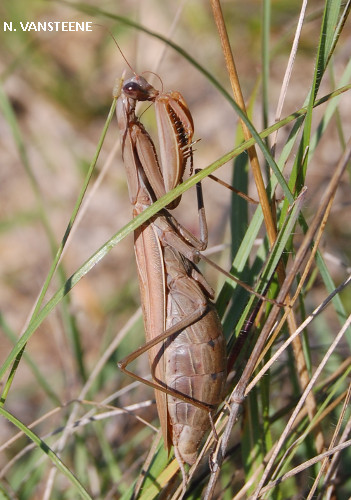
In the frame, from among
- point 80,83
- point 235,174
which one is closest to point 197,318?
point 235,174

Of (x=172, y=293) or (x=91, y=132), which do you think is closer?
(x=172, y=293)

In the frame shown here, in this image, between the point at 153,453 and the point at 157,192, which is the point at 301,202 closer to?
the point at 157,192

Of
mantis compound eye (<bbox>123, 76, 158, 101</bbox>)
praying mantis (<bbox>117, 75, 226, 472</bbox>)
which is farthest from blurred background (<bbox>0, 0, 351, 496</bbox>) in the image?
mantis compound eye (<bbox>123, 76, 158, 101</bbox>)

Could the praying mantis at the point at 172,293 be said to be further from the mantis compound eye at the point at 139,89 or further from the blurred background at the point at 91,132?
the blurred background at the point at 91,132

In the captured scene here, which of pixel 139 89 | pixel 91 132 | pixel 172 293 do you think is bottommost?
pixel 172 293

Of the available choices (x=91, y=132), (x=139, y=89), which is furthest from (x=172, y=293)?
(x=91, y=132)

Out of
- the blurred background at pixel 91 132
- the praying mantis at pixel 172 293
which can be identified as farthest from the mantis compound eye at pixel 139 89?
the blurred background at pixel 91 132

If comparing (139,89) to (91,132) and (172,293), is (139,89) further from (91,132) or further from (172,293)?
(91,132)

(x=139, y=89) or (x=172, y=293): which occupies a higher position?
(x=139, y=89)
